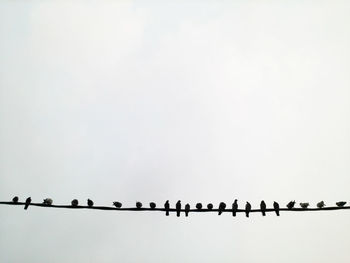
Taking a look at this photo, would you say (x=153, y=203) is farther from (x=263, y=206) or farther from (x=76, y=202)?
(x=263, y=206)

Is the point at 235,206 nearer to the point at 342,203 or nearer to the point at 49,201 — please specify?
the point at 342,203

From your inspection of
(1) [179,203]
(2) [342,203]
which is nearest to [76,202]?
(1) [179,203]

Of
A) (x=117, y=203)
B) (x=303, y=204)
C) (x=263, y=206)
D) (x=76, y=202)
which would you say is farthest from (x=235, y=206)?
(x=76, y=202)

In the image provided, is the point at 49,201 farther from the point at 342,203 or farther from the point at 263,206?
the point at 342,203

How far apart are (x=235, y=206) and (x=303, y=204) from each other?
134 inches

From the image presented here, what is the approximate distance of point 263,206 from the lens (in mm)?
16438

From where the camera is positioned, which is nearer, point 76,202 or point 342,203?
point 342,203

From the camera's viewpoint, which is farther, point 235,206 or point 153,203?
point 153,203

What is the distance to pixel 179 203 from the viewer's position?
16203 mm

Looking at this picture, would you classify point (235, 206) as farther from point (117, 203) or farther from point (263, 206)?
point (117, 203)

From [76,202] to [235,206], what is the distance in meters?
6.60

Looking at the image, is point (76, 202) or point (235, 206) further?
point (76, 202)

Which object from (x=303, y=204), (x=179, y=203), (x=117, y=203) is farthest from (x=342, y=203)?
(x=117, y=203)

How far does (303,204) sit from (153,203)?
6.31 meters
